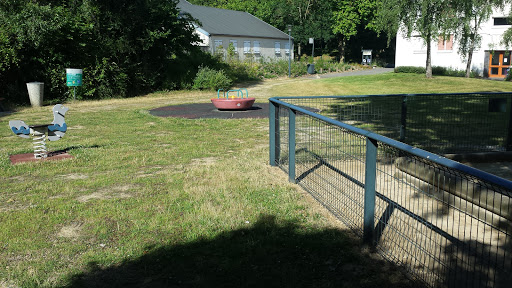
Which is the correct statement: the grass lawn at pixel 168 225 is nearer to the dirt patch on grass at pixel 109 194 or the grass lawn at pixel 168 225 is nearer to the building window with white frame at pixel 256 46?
the dirt patch on grass at pixel 109 194

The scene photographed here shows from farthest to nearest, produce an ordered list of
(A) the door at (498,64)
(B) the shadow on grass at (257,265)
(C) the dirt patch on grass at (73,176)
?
(A) the door at (498,64), (C) the dirt patch on grass at (73,176), (B) the shadow on grass at (257,265)

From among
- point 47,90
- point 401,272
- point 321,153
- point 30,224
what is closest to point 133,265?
point 30,224

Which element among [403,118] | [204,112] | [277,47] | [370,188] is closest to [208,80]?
[204,112]

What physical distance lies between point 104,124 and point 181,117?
2429 millimetres

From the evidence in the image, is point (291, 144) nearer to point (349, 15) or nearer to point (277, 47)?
point (277, 47)

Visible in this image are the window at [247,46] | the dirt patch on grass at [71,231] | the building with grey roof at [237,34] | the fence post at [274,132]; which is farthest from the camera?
the window at [247,46]

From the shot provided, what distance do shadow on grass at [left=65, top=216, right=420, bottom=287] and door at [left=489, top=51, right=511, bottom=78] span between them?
40.8 meters

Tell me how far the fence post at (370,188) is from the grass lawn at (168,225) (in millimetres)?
186

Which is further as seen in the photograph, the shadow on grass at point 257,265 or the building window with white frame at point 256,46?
the building window with white frame at point 256,46

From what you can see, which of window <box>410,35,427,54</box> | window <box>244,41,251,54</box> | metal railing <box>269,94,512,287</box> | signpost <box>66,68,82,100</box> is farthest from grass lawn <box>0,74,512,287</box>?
window <box>244,41,251,54</box>

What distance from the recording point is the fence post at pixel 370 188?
4363 millimetres

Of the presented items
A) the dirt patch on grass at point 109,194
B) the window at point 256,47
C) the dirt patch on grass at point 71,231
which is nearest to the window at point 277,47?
the window at point 256,47

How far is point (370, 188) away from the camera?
4.43m

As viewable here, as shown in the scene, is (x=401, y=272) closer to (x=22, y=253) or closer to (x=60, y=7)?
(x=22, y=253)
